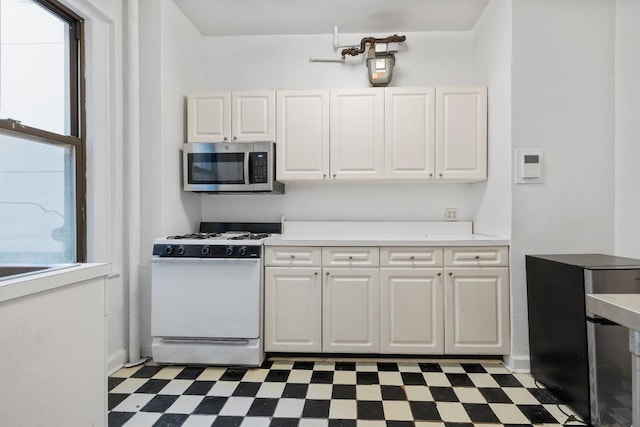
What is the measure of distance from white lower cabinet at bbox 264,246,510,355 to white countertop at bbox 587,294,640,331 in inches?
61.8

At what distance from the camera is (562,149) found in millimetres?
2453

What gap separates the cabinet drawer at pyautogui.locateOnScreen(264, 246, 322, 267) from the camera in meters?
2.63

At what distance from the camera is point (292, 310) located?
103 inches

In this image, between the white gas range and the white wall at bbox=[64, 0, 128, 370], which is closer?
the white wall at bbox=[64, 0, 128, 370]

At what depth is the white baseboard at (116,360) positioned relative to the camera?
242cm

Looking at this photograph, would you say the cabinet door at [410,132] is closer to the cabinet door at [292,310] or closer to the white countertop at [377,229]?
the white countertop at [377,229]

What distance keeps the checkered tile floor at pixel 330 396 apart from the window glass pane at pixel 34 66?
1674 mm

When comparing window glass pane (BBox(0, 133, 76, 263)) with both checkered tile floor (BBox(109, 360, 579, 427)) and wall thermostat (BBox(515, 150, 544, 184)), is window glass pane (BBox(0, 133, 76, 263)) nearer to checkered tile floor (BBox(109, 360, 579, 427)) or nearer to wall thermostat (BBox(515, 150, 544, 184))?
checkered tile floor (BBox(109, 360, 579, 427))

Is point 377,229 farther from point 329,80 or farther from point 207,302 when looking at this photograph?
point 207,302

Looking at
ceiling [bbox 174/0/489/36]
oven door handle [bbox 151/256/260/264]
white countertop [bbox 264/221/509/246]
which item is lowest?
oven door handle [bbox 151/256/260/264]

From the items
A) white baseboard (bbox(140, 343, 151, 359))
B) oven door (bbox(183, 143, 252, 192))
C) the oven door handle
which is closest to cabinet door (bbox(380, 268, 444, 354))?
the oven door handle

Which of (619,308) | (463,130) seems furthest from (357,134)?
(619,308)

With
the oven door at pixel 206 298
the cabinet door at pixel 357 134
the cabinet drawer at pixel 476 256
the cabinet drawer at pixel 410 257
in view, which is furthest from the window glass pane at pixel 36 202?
the cabinet drawer at pixel 476 256

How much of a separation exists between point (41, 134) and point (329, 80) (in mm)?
2222
